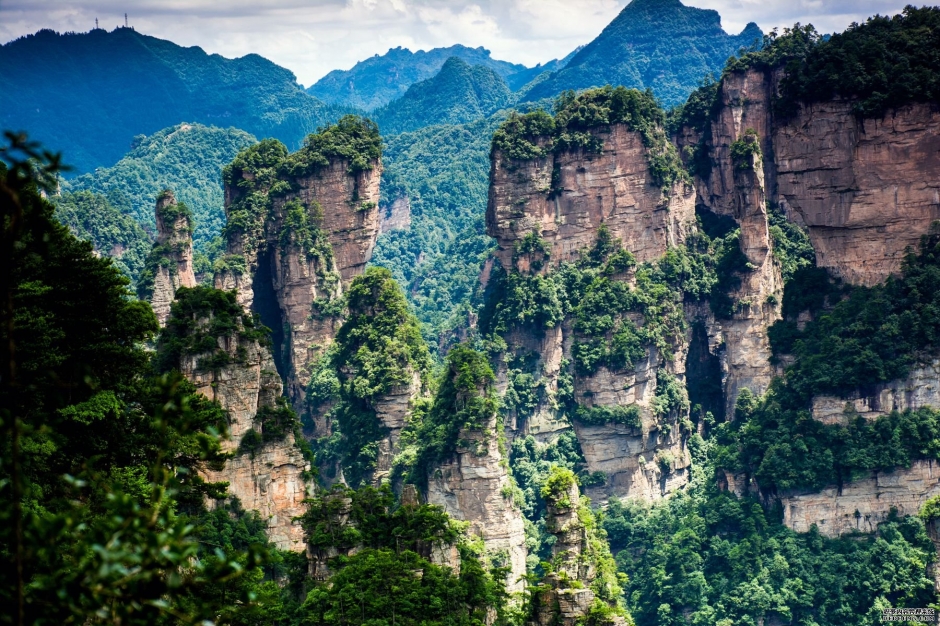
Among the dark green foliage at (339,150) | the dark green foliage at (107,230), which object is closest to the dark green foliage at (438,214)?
the dark green foliage at (107,230)

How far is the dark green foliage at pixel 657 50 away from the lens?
146 m

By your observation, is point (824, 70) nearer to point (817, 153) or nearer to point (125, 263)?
point (817, 153)

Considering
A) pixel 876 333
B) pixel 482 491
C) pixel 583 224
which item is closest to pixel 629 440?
pixel 583 224

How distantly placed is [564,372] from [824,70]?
1768 centimetres

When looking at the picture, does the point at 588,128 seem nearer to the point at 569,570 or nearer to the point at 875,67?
the point at 875,67

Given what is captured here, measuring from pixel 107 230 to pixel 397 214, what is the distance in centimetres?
3178

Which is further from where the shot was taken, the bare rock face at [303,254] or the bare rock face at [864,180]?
the bare rock face at [303,254]

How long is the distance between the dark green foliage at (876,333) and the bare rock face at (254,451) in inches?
861

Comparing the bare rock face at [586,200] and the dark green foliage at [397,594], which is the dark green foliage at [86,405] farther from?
the bare rock face at [586,200]

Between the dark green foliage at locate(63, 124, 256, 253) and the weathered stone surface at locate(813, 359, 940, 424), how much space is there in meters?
64.0

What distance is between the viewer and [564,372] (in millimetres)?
56594

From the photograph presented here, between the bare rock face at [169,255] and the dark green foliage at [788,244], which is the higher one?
the bare rock face at [169,255]

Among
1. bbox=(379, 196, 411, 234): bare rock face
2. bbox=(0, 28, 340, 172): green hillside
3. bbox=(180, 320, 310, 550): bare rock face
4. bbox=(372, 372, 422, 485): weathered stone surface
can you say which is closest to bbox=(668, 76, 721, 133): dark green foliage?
bbox=(372, 372, 422, 485): weathered stone surface

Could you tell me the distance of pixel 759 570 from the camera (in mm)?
45125
